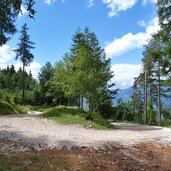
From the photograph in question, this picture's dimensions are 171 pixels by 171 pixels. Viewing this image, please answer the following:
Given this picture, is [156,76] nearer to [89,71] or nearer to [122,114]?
[122,114]

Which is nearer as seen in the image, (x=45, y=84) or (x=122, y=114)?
(x=122, y=114)

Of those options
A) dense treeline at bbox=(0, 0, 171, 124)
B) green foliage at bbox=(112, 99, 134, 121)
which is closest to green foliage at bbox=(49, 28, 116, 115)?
dense treeline at bbox=(0, 0, 171, 124)

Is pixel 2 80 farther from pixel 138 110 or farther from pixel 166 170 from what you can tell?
pixel 166 170

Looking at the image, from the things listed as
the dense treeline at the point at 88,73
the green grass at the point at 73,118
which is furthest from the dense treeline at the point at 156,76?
the green grass at the point at 73,118

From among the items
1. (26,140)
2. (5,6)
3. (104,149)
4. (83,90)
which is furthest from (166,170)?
(83,90)

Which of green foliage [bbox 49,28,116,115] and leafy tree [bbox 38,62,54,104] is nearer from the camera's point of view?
green foliage [bbox 49,28,116,115]

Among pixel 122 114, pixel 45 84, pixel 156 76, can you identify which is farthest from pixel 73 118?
pixel 45 84

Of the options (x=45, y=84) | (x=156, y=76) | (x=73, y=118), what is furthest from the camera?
(x=45, y=84)

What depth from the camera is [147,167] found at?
40.9ft

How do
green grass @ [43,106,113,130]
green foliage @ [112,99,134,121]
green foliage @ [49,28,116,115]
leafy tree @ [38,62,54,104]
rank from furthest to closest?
leafy tree @ [38,62,54,104] < green foliage @ [112,99,134,121] < green foliage @ [49,28,116,115] < green grass @ [43,106,113,130]

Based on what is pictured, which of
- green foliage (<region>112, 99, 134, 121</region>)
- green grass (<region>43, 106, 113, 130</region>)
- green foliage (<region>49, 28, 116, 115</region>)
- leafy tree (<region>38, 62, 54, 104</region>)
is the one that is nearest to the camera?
green grass (<region>43, 106, 113, 130</region>)

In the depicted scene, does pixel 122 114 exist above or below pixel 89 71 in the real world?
below

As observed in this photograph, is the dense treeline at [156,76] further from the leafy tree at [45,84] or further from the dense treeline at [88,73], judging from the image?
the leafy tree at [45,84]

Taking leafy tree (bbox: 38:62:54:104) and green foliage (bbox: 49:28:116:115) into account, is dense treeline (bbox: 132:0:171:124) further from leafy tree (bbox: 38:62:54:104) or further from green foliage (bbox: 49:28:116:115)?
leafy tree (bbox: 38:62:54:104)
